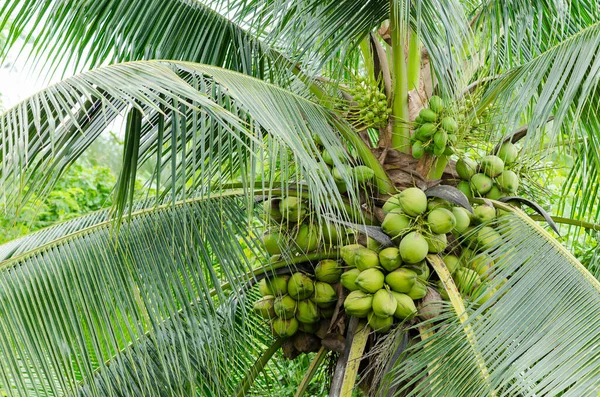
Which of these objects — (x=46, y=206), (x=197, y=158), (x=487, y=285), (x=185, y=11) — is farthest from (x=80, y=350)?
(x=46, y=206)

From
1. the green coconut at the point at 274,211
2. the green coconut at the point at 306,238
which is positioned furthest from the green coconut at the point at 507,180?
the green coconut at the point at 274,211

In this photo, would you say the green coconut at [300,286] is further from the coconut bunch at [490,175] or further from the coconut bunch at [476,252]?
the coconut bunch at [490,175]

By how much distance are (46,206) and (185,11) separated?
296cm

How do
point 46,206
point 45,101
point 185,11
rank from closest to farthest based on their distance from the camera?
point 45,101 < point 185,11 < point 46,206

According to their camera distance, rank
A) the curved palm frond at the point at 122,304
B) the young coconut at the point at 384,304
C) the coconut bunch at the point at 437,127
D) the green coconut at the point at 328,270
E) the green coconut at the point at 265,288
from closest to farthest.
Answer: the curved palm frond at the point at 122,304 < the young coconut at the point at 384,304 < the coconut bunch at the point at 437,127 < the green coconut at the point at 328,270 < the green coconut at the point at 265,288

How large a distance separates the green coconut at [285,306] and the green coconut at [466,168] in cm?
75

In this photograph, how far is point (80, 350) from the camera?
2.11 m

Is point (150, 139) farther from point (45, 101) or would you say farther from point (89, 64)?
point (45, 101)

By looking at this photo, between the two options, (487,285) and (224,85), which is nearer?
(224,85)

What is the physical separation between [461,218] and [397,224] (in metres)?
0.22

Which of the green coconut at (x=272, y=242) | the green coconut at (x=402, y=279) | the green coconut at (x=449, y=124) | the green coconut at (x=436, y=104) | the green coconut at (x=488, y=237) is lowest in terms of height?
the green coconut at (x=402, y=279)

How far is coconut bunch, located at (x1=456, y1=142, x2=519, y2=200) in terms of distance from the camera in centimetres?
253

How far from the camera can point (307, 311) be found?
249cm

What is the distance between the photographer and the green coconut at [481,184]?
2535 millimetres
